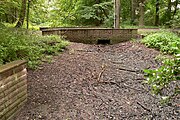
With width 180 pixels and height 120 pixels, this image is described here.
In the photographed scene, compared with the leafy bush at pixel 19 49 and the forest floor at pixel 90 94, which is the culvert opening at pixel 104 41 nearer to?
the leafy bush at pixel 19 49

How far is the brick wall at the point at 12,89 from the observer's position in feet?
9.05

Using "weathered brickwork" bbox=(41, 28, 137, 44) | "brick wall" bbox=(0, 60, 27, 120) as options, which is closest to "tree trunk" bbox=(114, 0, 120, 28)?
"weathered brickwork" bbox=(41, 28, 137, 44)

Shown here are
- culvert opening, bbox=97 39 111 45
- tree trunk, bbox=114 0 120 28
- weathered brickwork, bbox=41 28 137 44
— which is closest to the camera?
weathered brickwork, bbox=41 28 137 44

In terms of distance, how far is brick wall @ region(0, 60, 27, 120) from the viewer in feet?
9.05

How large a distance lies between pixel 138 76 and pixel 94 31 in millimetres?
6005

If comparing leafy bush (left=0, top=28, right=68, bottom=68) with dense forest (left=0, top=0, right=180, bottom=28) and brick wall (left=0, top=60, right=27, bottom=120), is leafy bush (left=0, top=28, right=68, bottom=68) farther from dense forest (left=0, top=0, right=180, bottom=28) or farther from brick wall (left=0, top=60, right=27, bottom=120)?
dense forest (left=0, top=0, right=180, bottom=28)

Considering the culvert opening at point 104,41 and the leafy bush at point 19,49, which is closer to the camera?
the leafy bush at point 19,49

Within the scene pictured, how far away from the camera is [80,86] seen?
433 centimetres

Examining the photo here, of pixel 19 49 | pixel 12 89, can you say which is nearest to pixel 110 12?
pixel 19 49

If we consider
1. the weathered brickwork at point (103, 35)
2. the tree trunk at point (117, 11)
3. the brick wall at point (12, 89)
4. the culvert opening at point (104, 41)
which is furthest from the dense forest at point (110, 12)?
the brick wall at point (12, 89)

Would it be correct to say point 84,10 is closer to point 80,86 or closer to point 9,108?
point 80,86

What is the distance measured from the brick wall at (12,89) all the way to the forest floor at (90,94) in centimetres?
16

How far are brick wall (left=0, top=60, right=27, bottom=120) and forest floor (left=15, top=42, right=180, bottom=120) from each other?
162 millimetres

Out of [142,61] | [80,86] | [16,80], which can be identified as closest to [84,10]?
[142,61]
